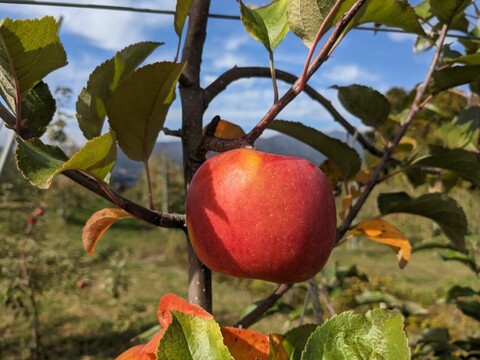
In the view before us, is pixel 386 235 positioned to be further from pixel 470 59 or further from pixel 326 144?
pixel 470 59

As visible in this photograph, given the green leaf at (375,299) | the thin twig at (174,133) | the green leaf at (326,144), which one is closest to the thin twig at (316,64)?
the thin twig at (174,133)

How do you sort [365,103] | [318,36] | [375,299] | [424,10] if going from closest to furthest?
[318,36] < [365,103] < [424,10] < [375,299]

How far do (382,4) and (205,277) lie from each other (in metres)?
0.29

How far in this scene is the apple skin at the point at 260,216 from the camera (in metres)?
0.38

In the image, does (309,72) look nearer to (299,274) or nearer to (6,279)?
(299,274)

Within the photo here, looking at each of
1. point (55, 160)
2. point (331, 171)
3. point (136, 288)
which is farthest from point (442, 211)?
point (136, 288)

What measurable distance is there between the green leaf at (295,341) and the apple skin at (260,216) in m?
0.04

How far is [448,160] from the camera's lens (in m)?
0.70

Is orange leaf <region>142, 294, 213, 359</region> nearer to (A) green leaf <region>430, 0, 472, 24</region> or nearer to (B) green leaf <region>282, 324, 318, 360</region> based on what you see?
(B) green leaf <region>282, 324, 318, 360</region>

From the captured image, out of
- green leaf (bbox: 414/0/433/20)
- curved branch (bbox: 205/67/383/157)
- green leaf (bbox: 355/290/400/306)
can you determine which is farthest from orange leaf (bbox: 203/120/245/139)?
green leaf (bbox: 355/290/400/306)

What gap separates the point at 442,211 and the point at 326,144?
0.59ft

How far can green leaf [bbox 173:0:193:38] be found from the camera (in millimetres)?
459

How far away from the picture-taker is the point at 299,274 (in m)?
0.40

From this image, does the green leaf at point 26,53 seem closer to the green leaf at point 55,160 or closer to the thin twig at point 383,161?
the green leaf at point 55,160
